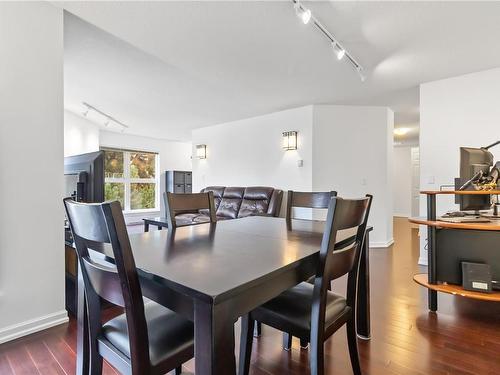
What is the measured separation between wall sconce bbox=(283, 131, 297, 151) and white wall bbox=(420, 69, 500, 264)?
181 centimetres

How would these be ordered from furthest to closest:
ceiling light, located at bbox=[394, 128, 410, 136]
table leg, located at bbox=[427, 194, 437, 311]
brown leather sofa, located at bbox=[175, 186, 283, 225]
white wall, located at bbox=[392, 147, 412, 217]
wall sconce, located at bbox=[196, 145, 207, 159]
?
white wall, located at bbox=[392, 147, 412, 217], wall sconce, located at bbox=[196, 145, 207, 159], ceiling light, located at bbox=[394, 128, 410, 136], brown leather sofa, located at bbox=[175, 186, 283, 225], table leg, located at bbox=[427, 194, 437, 311]

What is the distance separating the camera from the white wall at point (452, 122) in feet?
10.3

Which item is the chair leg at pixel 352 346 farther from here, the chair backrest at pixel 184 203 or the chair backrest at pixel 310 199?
the chair backrest at pixel 184 203

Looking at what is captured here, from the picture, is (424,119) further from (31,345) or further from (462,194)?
(31,345)

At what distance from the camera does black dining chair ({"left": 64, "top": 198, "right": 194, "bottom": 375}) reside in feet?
2.49

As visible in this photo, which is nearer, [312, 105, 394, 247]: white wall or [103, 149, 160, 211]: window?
[312, 105, 394, 247]: white wall

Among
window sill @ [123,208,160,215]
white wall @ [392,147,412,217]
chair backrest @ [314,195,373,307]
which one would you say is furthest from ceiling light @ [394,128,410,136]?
window sill @ [123,208,160,215]

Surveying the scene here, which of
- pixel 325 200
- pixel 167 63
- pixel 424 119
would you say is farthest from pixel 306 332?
pixel 424 119

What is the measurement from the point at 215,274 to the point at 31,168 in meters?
1.87

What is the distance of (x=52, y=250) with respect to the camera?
2018 mm

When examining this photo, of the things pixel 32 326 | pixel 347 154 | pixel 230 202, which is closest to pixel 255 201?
pixel 230 202

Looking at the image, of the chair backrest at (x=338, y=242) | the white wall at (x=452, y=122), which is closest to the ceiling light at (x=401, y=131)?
the white wall at (x=452, y=122)

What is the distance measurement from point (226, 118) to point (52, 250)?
4.07 meters

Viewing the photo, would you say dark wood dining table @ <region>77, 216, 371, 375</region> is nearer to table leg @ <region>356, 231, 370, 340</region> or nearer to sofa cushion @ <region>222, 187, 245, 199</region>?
table leg @ <region>356, 231, 370, 340</region>
